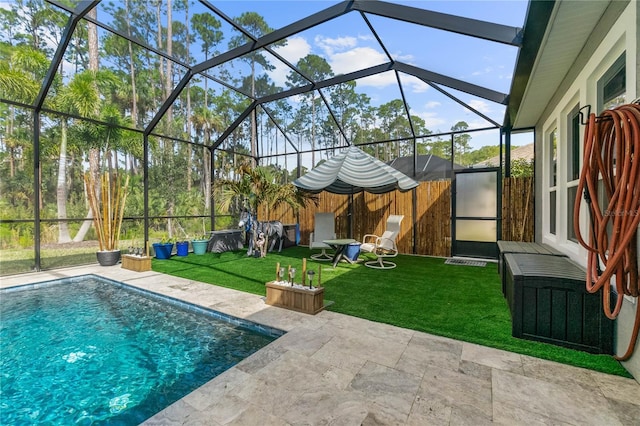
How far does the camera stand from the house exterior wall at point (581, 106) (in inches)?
80.4

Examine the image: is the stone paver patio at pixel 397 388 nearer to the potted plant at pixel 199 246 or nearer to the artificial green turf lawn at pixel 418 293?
the artificial green turf lawn at pixel 418 293

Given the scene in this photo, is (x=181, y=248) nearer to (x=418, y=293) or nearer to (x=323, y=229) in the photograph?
(x=323, y=229)

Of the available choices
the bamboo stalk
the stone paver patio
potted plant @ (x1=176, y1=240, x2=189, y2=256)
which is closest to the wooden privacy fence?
potted plant @ (x1=176, y1=240, x2=189, y2=256)

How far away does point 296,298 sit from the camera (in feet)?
11.4

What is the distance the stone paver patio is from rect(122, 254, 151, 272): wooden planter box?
4.42 meters

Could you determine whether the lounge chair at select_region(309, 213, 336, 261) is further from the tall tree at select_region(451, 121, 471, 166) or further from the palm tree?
the tall tree at select_region(451, 121, 471, 166)

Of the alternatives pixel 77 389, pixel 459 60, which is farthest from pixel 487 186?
pixel 77 389

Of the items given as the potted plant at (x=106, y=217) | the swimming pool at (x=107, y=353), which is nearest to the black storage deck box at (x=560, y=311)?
the swimming pool at (x=107, y=353)

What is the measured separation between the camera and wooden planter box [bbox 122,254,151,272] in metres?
5.68

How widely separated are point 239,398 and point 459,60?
6.13m

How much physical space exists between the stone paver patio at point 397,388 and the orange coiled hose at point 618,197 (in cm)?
62

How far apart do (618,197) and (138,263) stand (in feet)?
22.8

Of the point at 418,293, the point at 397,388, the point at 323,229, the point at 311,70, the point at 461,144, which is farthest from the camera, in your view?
the point at 323,229

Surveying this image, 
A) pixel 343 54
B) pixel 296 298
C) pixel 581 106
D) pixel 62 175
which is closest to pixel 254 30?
pixel 343 54
